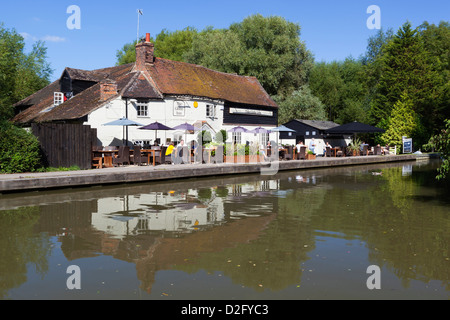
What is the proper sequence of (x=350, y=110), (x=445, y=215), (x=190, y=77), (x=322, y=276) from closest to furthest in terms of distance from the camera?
1. (x=322, y=276)
2. (x=445, y=215)
3. (x=190, y=77)
4. (x=350, y=110)

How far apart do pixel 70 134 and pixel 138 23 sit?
1446 cm

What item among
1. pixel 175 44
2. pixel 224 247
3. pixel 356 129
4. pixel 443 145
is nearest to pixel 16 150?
pixel 224 247

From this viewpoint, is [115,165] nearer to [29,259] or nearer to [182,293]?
[29,259]

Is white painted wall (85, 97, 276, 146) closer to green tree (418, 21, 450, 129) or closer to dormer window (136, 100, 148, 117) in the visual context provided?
dormer window (136, 100, 148, 117)

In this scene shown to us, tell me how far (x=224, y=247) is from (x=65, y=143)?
1379 cm

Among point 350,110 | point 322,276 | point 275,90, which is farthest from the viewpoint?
point 350,110

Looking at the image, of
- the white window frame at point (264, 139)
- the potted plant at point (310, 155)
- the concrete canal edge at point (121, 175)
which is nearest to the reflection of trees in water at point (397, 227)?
the concrete canal edge at point (121, 175)

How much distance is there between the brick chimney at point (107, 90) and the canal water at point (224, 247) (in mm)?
13776

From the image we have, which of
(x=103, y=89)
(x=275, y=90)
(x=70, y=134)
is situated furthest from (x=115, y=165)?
(x=275, y=90)

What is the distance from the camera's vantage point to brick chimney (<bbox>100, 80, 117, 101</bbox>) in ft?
86.0

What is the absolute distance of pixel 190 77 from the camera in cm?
3266

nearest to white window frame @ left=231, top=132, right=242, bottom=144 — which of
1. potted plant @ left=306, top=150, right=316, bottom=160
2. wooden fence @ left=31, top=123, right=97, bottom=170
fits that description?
potted plant @ left=306, top=150, right=316, bottom=160

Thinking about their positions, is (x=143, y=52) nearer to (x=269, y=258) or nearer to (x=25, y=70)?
(x=25, y=70)
